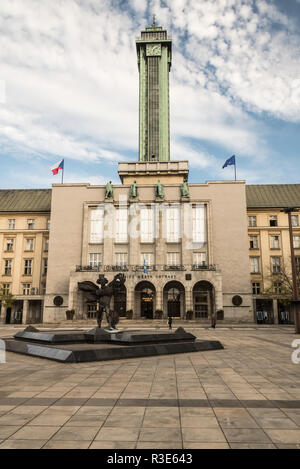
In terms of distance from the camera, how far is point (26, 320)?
54094 mm

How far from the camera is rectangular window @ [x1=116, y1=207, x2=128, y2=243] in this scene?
52438 millimetres

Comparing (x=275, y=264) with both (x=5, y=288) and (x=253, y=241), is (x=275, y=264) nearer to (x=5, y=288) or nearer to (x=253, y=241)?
(x=253, y=241)

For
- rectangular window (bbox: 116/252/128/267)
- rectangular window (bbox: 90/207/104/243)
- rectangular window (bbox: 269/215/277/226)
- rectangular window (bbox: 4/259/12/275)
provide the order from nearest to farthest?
rectangular window (bbox: 116/252/128/267) → rectangular window (bbox: 90/207/104/243) → rectangular window (bbox: 4/259/12/275) → rectangular window (bbox: 269/215/277/226)

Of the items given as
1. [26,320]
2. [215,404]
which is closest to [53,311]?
[26,320]

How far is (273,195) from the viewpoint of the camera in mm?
62750

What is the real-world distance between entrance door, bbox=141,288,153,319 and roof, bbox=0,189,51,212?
949 inches

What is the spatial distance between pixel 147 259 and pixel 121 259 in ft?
13.2

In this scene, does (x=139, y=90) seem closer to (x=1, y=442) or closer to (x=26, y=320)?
(x=26, y=320)

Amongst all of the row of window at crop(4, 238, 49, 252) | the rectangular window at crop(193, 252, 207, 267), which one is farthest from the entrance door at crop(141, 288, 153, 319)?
the row of window at crop(4, 238, 49, 252)

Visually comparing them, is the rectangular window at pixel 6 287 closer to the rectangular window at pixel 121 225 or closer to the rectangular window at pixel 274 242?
the rectangular window at pixel 121 225

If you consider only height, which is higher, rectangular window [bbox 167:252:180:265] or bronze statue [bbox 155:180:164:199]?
bronze statue [bbox 155:180:164:199]

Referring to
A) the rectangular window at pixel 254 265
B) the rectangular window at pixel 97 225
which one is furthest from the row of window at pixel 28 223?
the rectangular window at pixel 254 265

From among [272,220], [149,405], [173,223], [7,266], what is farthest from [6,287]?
[149,405]

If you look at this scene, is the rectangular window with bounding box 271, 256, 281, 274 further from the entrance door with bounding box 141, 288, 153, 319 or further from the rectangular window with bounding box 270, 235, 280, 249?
the entrance door with bounding box 141, 288, 153, 319
